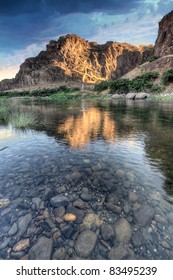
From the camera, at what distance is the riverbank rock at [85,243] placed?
3.12 m

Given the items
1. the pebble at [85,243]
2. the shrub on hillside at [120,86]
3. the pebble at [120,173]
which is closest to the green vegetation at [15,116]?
the pebble at [120,173]

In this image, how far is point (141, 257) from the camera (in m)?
3.04

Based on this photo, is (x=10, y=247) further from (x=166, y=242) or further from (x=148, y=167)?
(x=148, y=167)

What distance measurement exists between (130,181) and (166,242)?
218cm

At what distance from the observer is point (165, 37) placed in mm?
100750

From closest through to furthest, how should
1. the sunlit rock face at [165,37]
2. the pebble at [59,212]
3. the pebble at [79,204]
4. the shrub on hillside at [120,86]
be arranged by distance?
the pebble at [59,212]
the pebble at [79,204]
the shrub on hillside at [120,86]
the sunlit rock face at [165,37]

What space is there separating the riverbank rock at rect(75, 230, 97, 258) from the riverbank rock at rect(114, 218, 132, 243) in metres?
0.46

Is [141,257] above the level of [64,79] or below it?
below

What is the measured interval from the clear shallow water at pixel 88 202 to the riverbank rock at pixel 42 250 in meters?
0.02

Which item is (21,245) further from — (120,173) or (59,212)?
(120,173)

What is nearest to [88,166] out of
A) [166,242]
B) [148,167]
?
[148,167]

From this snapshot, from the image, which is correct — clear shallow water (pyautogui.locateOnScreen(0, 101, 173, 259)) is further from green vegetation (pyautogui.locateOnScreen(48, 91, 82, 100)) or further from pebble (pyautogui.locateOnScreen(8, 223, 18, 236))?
green vegetation (pyautogui.locateOnScreen(48, 91, 82, 100))

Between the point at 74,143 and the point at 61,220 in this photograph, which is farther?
the point at 74,143

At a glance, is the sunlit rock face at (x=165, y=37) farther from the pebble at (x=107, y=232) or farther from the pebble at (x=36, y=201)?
the pebble at (x=107, y=232)
